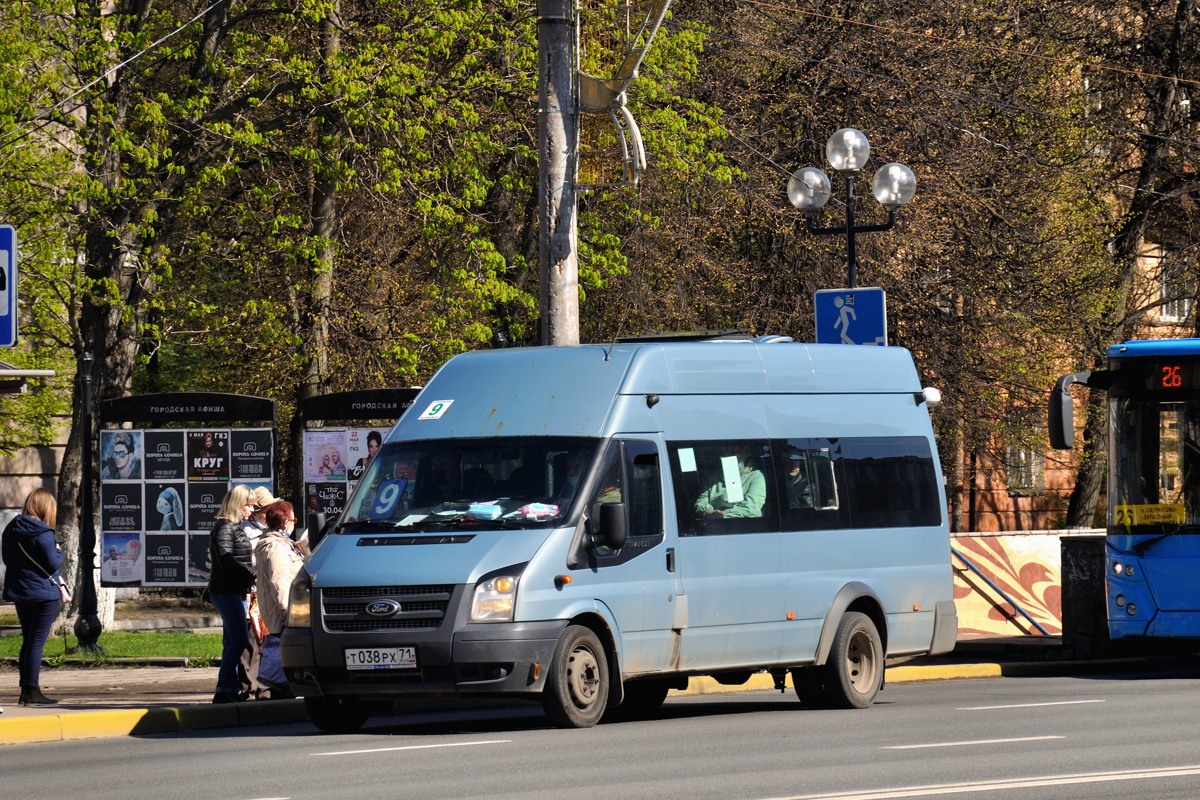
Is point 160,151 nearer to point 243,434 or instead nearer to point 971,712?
point 243,434

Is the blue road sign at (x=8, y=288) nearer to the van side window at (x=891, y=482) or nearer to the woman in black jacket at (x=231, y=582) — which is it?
the woman in black jacket at (x=231, y=582)

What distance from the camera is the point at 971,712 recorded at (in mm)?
14531

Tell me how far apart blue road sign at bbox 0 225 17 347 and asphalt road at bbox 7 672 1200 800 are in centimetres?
277

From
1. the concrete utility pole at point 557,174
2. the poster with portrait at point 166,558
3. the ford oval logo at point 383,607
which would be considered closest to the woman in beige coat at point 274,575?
the ford oval logo at point 383,607

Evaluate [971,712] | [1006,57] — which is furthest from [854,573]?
[1006,57]

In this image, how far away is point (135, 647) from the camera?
76.0 ft

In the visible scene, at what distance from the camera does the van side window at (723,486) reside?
14305 mm

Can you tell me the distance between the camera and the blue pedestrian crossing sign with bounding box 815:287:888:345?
20734mm

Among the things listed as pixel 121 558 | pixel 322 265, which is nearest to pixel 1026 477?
pixel 322 265

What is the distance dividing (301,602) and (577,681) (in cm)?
192

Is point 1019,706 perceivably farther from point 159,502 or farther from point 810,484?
point 159,502

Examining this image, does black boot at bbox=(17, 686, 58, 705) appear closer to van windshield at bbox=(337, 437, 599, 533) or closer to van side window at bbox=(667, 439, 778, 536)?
van windshield at bbox=(337, 437, 599, 533)

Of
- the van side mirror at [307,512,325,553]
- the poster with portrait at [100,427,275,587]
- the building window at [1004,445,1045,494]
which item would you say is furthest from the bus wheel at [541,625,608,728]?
the building window at [1004,445,1045,494]

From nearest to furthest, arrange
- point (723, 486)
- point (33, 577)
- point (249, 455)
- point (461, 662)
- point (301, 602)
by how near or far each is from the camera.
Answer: point (461, 662), point (301, 602), point (723, 486), point (33, 577), point (249, 455)
